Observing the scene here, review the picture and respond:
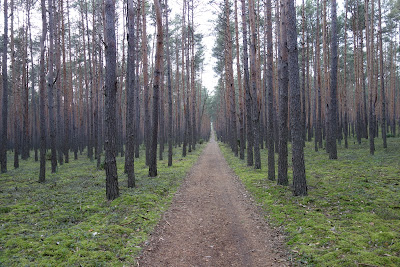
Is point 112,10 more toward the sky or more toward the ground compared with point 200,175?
more toward the sky

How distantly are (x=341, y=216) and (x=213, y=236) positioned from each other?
3.04 m

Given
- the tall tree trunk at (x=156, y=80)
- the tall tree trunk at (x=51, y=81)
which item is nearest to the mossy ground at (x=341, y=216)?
the tall tree trunk at (x=156, y=80)

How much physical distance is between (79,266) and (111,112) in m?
4.69

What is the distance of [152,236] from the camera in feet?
17.5

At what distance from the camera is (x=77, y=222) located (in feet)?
19.8

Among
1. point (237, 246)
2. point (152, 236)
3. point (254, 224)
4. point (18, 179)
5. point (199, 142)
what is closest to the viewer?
point (237, 246)

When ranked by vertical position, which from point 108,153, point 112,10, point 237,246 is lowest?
point 237,246

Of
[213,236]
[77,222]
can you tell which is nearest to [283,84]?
[213,236]

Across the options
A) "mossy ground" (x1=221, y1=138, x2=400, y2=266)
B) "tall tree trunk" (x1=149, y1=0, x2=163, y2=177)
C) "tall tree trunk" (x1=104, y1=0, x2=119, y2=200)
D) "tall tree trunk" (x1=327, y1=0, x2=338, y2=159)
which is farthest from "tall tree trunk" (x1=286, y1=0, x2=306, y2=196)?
"tall tree trunk" (x1=327, y1=0, x2=338, y2=159)

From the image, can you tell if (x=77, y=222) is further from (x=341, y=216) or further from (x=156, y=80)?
(x=156, y=80)

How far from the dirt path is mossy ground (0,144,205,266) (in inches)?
14.4

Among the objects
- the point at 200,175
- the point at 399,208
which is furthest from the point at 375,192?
the point at 200,175

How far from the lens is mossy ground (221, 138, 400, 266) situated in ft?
13.4

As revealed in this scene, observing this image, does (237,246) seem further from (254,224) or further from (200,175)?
(200,175)
